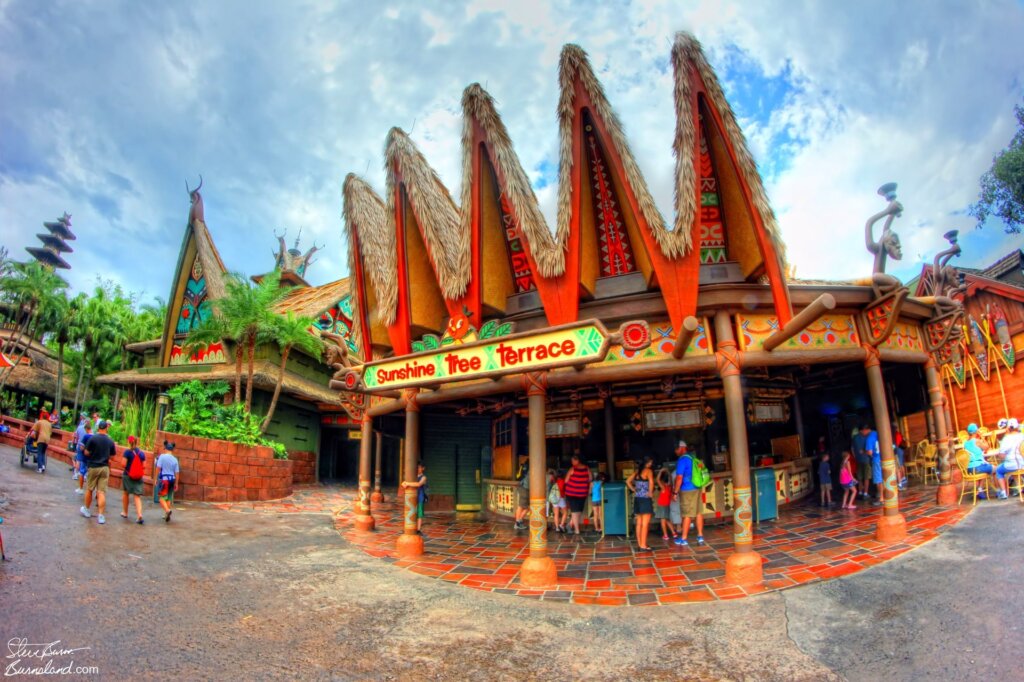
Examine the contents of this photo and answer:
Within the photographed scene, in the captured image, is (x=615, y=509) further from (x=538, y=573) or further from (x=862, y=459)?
(x=862, y=459)

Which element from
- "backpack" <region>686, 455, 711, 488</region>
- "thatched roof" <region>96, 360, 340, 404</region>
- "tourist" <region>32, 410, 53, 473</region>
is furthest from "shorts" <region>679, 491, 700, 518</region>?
"tourist" <region>32, 410, 53, 473</region>

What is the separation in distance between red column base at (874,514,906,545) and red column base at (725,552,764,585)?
2291mm

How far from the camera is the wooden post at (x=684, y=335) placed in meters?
5.70

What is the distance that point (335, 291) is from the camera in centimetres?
2252

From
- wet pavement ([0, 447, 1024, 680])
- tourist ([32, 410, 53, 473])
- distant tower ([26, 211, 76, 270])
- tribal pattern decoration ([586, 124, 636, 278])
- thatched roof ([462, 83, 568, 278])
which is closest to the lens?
wet pavement ([0, 447, 1024, 680])

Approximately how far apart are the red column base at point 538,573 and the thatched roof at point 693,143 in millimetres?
4891

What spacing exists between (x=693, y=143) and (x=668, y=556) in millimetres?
6083

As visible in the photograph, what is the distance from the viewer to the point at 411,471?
8.50m

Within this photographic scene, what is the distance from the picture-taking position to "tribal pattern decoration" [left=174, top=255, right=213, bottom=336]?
19.4 metres

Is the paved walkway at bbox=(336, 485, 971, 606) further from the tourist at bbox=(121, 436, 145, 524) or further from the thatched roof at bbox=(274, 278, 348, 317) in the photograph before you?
the thatched roof at bbox=(274, 278, 348, 317)

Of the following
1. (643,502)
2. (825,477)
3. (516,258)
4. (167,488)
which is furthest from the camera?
(825,477)

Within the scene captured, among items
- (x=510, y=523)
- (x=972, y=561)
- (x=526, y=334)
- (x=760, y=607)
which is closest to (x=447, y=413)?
(x=510, y=523)

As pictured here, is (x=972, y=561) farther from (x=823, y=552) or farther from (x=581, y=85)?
(x=581, y=85)

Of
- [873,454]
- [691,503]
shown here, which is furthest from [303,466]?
[873,454]
